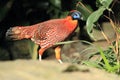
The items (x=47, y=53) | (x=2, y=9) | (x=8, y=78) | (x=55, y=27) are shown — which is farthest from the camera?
(x=47, y=53)

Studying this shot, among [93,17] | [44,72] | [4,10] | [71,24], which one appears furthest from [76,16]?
[44,72]

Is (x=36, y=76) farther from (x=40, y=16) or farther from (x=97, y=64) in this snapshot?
(x=40, y=16)

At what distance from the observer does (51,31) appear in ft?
14.1

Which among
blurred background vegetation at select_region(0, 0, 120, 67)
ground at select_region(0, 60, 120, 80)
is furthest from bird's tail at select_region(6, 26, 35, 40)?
ground at select_region(0, 60, 120, 80)

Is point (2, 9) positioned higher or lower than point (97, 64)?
higher

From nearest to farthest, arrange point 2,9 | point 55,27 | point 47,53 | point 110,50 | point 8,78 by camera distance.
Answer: point 8,78 < point 55,27 < point 110,50 < point 2,9 < point 47,53

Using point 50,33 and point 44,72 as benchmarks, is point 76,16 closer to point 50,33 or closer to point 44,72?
point 50,33

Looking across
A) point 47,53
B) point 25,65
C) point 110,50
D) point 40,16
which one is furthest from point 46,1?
point 25,65

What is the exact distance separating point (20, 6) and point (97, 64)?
2107 mm

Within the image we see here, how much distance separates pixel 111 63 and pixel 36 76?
1952mm

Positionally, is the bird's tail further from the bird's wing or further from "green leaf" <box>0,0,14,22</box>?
"green leaf" <box>0,0,14,22</box>

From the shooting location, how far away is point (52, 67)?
257 centimetres

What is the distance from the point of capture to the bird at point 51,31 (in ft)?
13.9

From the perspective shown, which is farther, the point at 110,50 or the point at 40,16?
the point at 40,16
